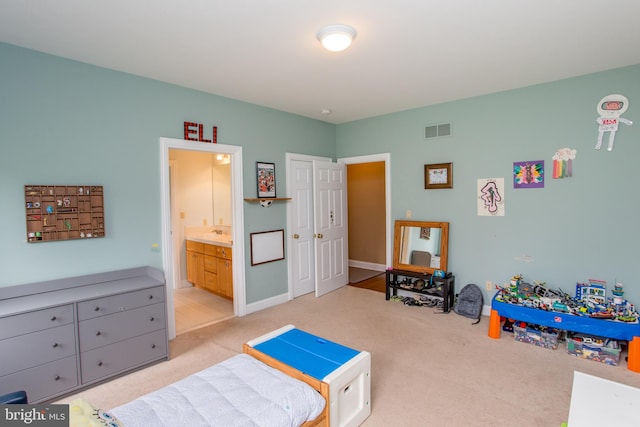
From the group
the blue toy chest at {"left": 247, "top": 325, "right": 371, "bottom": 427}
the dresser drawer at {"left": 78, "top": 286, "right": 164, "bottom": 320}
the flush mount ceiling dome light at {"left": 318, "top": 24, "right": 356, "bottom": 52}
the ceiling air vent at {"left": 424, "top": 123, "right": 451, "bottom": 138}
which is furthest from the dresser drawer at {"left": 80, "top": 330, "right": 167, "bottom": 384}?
the ceiling air vent at {"left": 424, "top": 123, "right": 451, "bottom": 138}

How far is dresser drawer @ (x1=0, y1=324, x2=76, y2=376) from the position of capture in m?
2.13

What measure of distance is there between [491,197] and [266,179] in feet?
9.19

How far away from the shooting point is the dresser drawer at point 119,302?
2439 mm

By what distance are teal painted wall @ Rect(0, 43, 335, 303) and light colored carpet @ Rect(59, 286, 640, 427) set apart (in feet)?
3.35

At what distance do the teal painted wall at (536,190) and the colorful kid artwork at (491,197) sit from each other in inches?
2.5

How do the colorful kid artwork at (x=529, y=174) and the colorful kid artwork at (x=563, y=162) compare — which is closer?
the colorful kid artwork at (x=563, y=162)

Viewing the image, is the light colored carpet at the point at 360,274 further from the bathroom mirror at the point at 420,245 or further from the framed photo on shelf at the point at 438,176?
the framed photo on shelf at the point at 438,176

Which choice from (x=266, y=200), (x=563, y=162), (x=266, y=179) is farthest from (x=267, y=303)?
(x=563, y=162)

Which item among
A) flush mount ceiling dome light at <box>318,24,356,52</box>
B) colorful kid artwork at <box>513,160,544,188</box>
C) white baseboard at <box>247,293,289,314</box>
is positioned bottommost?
white baseboard at <box>247,293,289,314</box>

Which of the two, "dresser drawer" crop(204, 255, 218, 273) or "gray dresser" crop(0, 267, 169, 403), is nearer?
"gray dresser" crop(0, 267, 169, 403)

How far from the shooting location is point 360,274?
6.11 metres

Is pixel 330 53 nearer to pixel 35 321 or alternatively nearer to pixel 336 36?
pixel 336 36

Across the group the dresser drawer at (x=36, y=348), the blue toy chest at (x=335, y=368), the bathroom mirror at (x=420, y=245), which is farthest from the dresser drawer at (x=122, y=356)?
the bathroom mirror at (x=420, y=245)

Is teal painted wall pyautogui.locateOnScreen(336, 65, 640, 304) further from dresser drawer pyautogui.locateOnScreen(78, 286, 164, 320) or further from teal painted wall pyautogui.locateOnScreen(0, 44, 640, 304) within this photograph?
dresser drawer pyautogui.locateOnScreen(78, 286, 164, 320)
